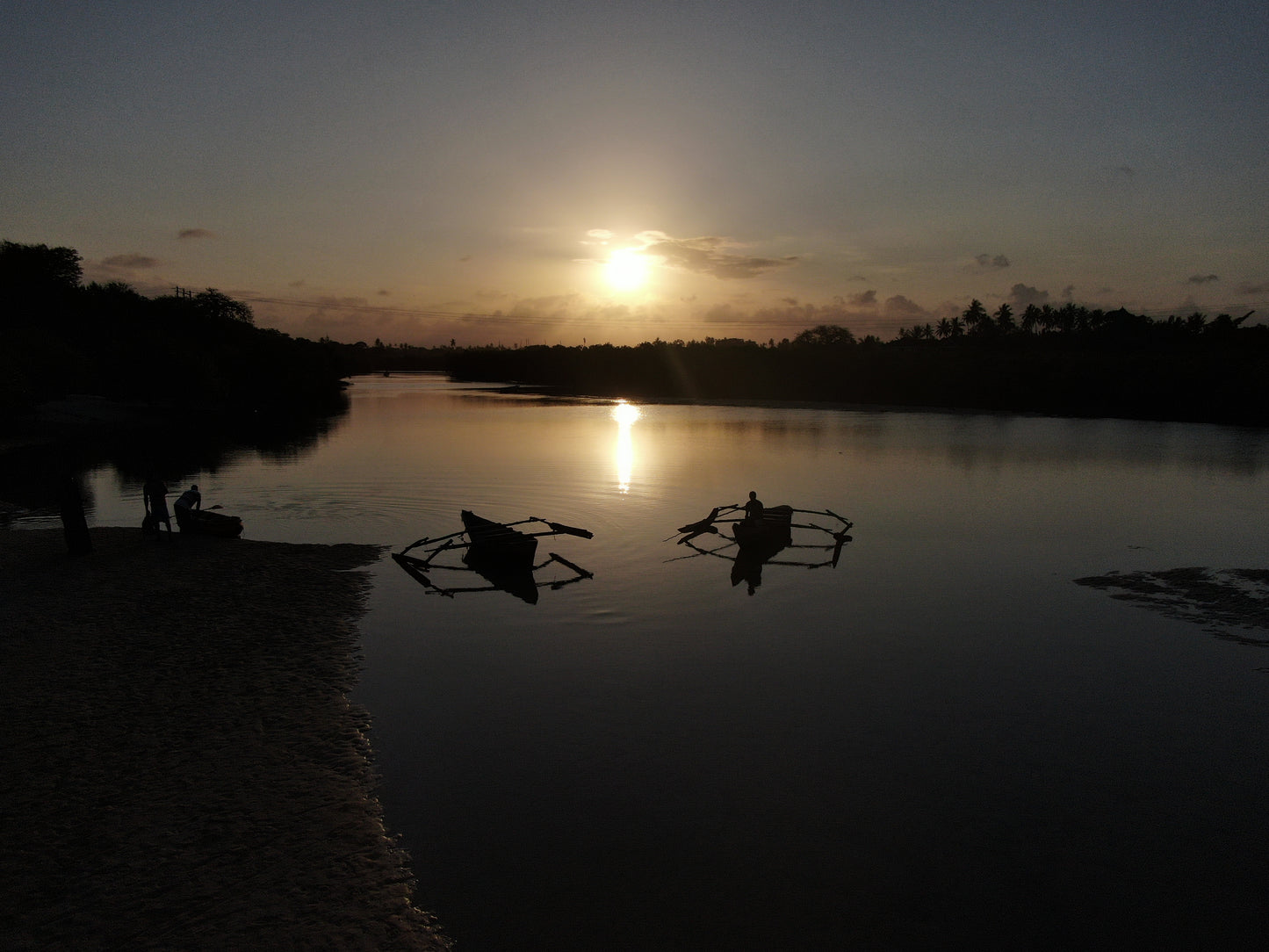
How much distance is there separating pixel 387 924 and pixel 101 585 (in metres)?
15.6

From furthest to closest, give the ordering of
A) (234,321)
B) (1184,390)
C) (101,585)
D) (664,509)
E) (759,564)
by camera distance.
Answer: (234,321) → (1184,390) → (664,509) → (759,564) → (101,585)

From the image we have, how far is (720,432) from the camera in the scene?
77000 millimetres

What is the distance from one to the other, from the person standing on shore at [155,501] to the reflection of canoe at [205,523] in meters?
0.62

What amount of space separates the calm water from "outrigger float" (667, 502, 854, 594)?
2.80ft

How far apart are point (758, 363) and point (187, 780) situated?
15075cm

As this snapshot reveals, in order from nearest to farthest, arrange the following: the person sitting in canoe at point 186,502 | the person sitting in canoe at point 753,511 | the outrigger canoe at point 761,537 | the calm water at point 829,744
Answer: the calm water at point 829,744, the person sitting in canoe at point 186,502, the outrigger canoe at point 761,537, the person sitting in canoe at point 753,511

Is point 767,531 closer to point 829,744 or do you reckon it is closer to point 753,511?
point 753,511

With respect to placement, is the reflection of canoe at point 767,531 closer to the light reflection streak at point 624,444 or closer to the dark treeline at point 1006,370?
the light reflection streak at point 624,444

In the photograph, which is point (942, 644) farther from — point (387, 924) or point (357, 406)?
point (357, 406)

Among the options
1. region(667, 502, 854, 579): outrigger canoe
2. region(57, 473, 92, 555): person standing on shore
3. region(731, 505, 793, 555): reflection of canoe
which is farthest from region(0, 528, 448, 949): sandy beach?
region(731, 505, 793, 555): reflection of canoe

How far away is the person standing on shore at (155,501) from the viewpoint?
24328 millimetres

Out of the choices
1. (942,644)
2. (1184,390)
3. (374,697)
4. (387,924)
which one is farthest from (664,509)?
(1184,390)

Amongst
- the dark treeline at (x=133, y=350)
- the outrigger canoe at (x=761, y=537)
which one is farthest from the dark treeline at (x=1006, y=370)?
the outrigger canoe at (x=761, y=537)

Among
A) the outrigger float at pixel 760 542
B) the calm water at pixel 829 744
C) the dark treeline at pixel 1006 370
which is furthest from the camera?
the dark treeline at pixel 1006 370
